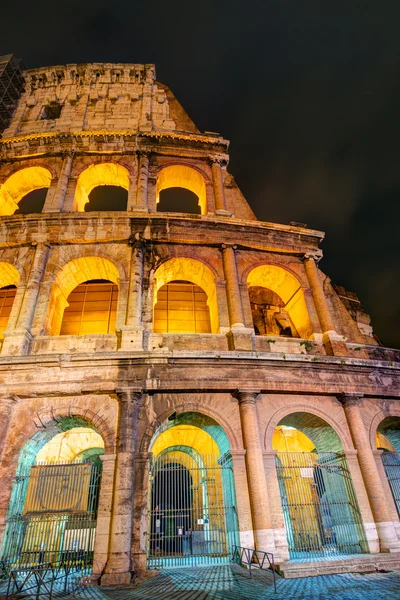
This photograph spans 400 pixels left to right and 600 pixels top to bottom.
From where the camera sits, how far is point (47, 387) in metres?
7.73

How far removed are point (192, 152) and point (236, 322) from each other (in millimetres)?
7042

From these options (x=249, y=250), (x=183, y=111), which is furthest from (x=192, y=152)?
(x=249, y=250)

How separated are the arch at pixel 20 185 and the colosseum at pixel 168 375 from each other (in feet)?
0.15

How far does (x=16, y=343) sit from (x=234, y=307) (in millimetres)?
5324

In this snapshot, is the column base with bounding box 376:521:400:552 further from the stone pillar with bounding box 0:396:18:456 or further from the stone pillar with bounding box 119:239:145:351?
the stone pillar with bounding box 0:396:18:456

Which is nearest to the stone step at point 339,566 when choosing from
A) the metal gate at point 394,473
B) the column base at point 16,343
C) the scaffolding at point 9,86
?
the metal gate at point 394,473

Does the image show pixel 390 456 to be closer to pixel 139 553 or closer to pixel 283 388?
pixel 283 388

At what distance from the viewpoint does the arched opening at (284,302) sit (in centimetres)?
1041

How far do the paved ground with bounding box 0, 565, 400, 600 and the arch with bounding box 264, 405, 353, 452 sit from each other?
7.90ft

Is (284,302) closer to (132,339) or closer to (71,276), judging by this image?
→ (132,339)

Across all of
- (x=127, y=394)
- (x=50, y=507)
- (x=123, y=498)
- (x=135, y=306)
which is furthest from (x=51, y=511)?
(x=135, y=306)

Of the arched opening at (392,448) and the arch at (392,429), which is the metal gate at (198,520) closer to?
the arched opening at (392,448)

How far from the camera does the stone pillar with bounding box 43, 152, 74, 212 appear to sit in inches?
429

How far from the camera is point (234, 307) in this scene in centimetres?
931
